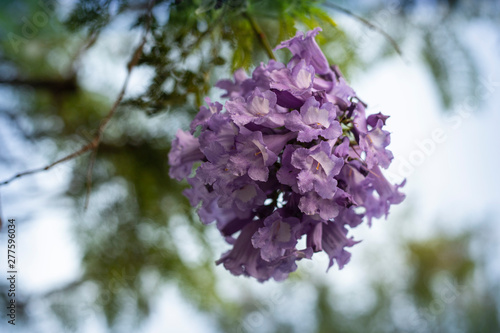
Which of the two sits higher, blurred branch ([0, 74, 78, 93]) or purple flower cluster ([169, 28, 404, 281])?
purple flower cluster ([169, 28, 404, 281])

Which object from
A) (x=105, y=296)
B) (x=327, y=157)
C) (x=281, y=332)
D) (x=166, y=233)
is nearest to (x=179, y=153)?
(x=327, y=157)

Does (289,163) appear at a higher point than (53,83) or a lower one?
higher

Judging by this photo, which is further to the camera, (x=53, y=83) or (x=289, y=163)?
(x=53, y=83)

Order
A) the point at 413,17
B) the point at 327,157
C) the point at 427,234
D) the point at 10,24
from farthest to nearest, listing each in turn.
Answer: the point at 427,234
the point at 413,17
the point at 10,24
the point at 327,157

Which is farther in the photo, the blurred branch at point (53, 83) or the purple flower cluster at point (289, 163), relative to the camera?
the blurred branch at point (53, 83)

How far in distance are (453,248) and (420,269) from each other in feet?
0.87

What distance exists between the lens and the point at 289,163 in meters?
0.45

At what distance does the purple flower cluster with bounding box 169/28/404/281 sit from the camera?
43 cm

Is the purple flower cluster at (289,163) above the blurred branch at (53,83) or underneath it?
above

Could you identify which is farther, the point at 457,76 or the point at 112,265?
the point at 457,76

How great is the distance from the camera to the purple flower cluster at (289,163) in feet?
1.42

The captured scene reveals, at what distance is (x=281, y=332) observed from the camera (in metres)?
2.27

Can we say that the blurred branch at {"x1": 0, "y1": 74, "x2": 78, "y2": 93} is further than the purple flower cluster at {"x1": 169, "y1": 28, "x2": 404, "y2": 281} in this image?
Yes

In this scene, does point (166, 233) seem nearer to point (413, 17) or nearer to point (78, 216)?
point (78, 216)
